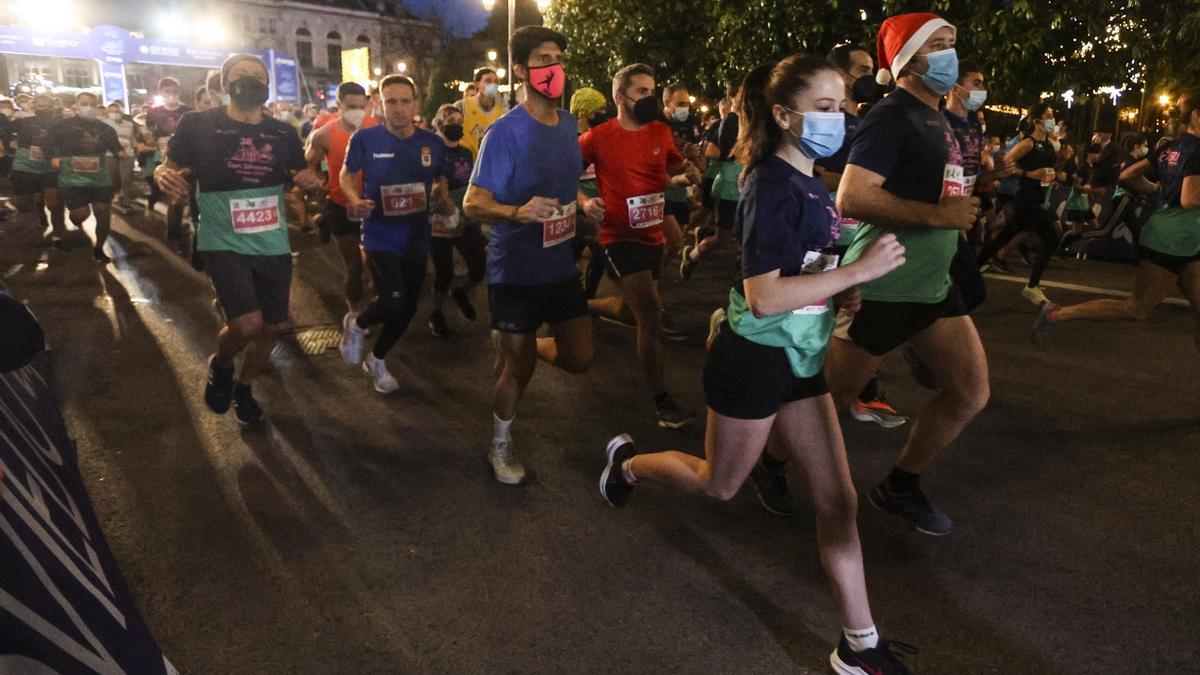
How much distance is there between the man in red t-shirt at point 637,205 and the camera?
4988 mm

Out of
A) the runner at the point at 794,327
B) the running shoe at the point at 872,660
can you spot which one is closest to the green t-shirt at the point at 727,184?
the runner at the point at 794,327

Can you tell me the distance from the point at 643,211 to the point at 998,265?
7470 mm

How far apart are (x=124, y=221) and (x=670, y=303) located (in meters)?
10.3

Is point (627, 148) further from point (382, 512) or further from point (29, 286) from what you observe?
point (29, 286)

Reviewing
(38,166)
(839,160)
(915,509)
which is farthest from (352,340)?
(38,166)

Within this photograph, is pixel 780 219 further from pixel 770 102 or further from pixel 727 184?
pixel 727 184

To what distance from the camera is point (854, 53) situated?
5152 mm

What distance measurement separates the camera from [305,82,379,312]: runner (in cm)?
654

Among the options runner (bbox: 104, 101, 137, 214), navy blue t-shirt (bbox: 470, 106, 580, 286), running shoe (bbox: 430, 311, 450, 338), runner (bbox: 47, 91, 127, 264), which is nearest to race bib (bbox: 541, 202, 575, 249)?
navy blue t-shirt (bbox: 470, 106, 580, 286)

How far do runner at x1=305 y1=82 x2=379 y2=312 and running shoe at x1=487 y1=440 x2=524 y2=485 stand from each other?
2617 millimetres

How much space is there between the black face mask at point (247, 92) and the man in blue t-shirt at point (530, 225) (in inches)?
60.3

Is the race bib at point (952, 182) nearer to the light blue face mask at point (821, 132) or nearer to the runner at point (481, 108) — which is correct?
the light blue face mask at point (821, 132)

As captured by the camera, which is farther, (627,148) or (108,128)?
(108,128)

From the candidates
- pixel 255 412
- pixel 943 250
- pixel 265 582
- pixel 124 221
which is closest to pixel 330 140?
pixel 255 412
